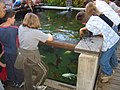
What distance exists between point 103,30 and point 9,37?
1327mm

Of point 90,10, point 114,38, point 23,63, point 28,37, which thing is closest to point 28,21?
point 28,37

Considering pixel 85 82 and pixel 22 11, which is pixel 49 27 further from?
pixel 85 82

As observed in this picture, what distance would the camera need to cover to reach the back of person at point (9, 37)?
2463 mm

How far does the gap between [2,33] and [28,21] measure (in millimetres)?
405

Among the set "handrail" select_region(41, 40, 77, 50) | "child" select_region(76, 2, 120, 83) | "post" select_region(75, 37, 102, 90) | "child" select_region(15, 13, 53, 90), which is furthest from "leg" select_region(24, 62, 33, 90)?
"child" select_region(76, 2, 120, 83)

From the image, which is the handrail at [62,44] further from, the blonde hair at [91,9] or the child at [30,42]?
the blonde hair at [91,9]

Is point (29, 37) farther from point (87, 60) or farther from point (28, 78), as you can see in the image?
point (87, 60)

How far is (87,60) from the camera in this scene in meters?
2.33

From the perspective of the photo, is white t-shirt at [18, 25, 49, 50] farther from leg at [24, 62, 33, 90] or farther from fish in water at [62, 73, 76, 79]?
fish in water at [62, 73, 76, 79]

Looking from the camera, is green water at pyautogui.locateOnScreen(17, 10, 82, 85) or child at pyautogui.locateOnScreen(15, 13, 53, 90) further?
green water at pyautogui.locateOnScreen(17, 10, 82, 85)

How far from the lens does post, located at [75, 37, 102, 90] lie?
2.29 m

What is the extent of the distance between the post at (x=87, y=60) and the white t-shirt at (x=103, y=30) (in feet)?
0.53

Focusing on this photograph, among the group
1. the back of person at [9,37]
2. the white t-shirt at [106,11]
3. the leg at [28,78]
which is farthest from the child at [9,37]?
the white t-shirt at [106,11]

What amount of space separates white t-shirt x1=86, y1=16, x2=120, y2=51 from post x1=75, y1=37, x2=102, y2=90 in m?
0.16
